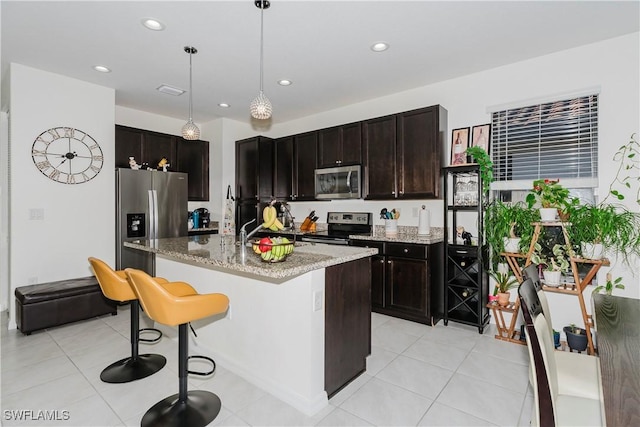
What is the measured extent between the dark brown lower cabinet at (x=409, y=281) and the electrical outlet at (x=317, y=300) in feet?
5.88

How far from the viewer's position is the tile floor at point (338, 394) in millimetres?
1972

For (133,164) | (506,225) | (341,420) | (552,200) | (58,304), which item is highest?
(133,164)

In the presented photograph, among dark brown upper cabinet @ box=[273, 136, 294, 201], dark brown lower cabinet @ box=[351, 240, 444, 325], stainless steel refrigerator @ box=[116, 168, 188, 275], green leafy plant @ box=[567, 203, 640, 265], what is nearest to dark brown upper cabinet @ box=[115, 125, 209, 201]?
stainless steel refrigerator @ box=[116, 168, 188, 275]

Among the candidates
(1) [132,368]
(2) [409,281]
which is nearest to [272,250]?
(1) [132,368]

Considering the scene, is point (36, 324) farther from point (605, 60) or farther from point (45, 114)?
point (605, 60)

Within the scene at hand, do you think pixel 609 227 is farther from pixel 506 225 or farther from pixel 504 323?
pixel 504 323

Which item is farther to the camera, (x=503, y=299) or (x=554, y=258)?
(x=503, y=299)

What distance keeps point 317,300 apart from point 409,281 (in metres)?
1.86

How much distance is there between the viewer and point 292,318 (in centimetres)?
207

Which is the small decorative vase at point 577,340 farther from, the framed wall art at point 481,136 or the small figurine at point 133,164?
the small figurine at point 133,164

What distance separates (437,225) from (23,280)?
4.67 meters

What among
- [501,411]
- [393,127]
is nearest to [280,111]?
[393,127]

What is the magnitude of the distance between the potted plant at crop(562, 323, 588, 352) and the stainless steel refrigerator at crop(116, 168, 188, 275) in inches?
175

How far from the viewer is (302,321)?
2012 mm
